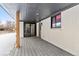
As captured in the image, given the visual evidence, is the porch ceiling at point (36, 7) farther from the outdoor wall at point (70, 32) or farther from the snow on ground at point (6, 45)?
the snow on ground at point (6, 45)

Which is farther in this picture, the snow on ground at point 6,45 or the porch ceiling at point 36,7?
the snow on ground at point 6,45

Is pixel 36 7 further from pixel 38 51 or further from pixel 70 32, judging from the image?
pixel 38 51

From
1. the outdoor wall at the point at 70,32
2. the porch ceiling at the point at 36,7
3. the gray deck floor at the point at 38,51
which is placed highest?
the porch ceiling at the point at 36,7

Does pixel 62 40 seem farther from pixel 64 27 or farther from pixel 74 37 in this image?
pixel 74 37

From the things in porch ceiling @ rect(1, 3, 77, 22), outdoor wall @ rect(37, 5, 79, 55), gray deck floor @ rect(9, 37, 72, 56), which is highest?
porch ceiling @ rect(1, 3, 77, 22)

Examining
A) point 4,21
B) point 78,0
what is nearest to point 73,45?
point 78,0

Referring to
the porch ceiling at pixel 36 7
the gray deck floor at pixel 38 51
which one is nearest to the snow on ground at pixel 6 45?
the gray deck floor at pixel 38 51

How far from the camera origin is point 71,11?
6785mm

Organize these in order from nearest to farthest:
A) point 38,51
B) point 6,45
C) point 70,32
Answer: point 70,32
point 38,51
point 6,45

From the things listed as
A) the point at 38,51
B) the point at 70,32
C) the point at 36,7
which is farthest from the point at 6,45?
the point at 70,32

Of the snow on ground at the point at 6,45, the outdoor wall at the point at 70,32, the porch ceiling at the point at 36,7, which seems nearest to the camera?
the porch ceiling at the point at 36,7

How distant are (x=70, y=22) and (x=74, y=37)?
3.09 feet

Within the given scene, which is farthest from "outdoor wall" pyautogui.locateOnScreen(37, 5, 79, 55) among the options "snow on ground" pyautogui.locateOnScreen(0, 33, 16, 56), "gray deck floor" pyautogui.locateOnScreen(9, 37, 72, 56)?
"snow on ground" pyautogui.locateOnScreen(0, 33, 16, 56)

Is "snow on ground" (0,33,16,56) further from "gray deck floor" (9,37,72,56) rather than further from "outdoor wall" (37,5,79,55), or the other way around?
"outdoor wall" (37,5,79,55)
